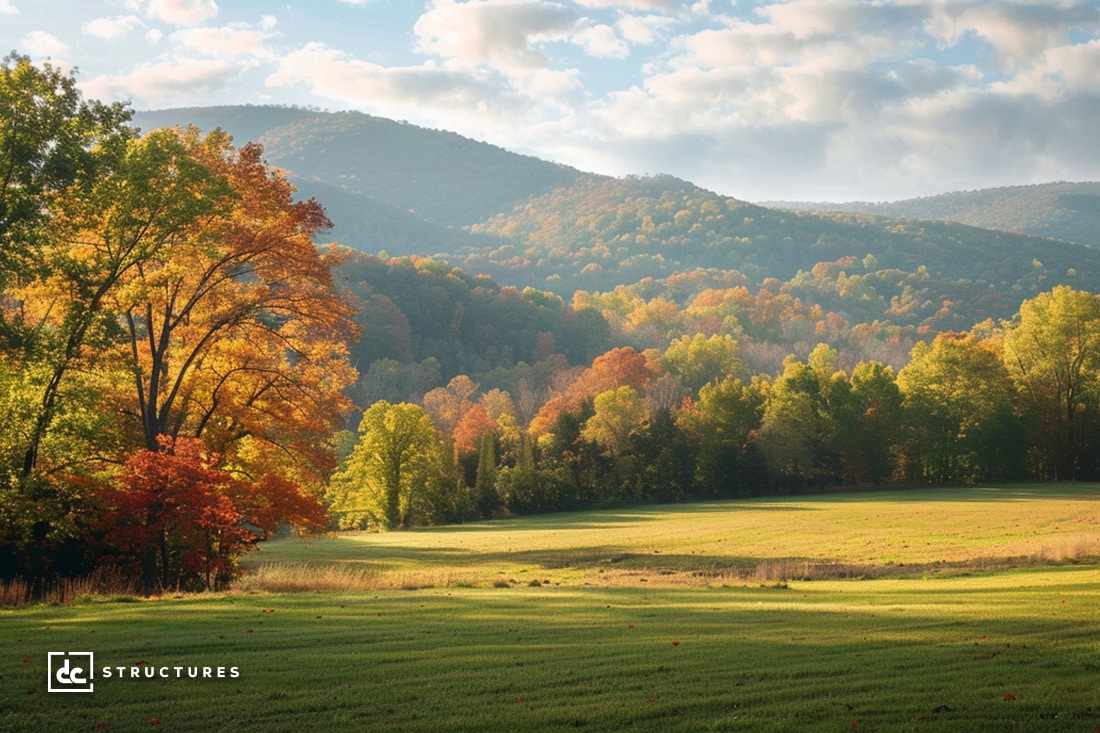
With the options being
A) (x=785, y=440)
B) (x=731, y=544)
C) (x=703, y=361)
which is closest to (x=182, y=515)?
(x=731, y=544)

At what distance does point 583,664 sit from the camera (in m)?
12.4

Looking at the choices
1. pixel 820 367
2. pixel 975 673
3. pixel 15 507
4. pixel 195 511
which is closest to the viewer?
pixel 975 673

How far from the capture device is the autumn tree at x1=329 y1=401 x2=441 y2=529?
80.0 meters

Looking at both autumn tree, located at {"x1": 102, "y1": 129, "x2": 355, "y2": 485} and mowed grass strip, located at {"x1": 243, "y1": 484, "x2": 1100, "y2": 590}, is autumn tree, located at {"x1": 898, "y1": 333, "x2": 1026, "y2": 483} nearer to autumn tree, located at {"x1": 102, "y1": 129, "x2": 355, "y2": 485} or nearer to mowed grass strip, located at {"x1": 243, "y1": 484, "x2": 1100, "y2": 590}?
Result: mowed grass strip, located at {"x1": 243, "y1": 484, "x2": 1100, "y2": 590}

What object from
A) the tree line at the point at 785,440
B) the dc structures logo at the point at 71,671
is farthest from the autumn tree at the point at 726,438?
the dc structures logo at the point at 71,671

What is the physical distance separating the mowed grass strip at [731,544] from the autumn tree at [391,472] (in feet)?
19.3

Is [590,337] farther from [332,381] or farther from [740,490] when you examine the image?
[332,381]

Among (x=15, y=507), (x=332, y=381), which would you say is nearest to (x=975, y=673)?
(x=15, y=507)

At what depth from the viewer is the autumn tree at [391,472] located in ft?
262

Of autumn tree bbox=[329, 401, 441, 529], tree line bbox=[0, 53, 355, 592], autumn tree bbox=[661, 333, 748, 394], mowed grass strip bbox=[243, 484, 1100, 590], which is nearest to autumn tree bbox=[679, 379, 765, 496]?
mowed grass strip bbox=[243, 484, 1100, 590]

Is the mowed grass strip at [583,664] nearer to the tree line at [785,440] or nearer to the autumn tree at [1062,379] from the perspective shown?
the tree line at [785,440]

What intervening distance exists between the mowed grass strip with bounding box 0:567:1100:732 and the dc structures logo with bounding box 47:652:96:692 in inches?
7.2

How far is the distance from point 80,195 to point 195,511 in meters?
10.0

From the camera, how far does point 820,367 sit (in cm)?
10000
